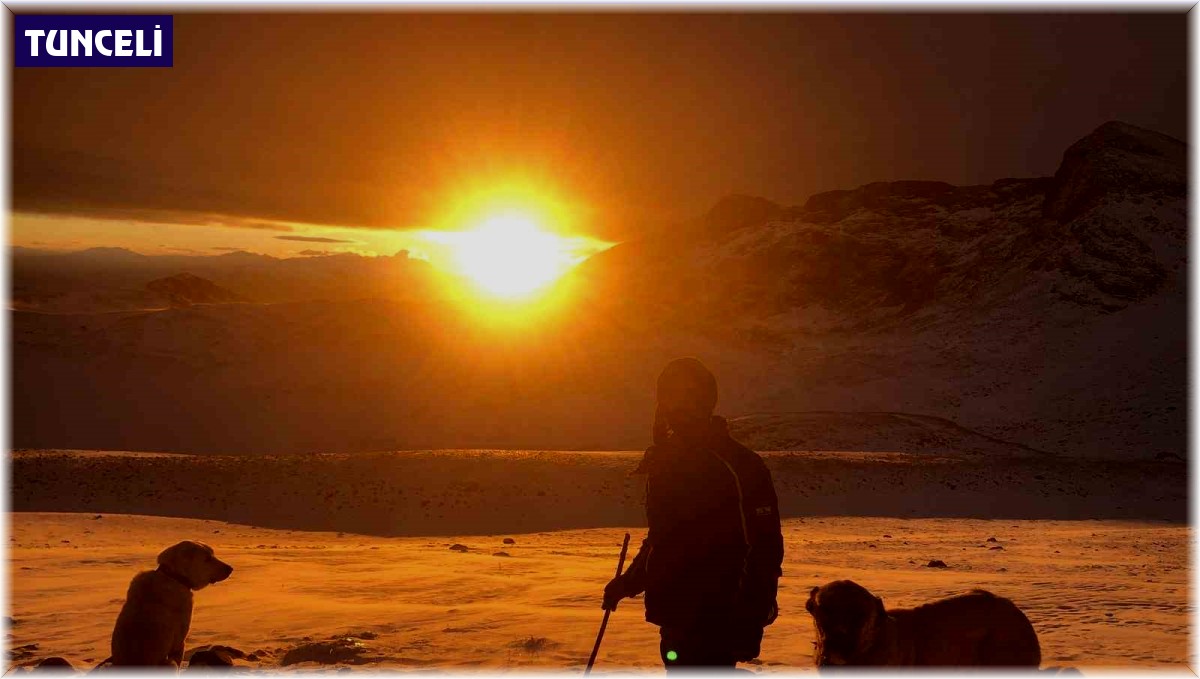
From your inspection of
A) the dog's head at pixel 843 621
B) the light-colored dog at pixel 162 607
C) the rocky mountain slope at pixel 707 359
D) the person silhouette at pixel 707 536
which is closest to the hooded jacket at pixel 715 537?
the person silhouette at pixel 707 536

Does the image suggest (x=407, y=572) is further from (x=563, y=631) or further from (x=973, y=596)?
(x=973, y=596)

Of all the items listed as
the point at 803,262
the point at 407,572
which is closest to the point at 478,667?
the point at 407,572

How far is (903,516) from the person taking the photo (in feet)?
80.5

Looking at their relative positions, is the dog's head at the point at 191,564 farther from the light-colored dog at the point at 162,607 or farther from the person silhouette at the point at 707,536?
the person silhouette at the point at 707,536

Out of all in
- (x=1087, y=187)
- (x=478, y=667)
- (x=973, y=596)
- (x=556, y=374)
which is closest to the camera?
→ (x=973, y=596)

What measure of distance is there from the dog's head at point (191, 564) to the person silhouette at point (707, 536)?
11.4 feet

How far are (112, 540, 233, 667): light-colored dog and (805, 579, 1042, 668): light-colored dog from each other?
3.97 meters

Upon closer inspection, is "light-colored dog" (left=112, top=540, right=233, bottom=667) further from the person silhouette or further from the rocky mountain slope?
the rocky mountain slope

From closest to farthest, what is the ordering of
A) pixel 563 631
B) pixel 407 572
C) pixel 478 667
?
1. pixel 478 667
2. pixel 563 631
3. pixel 407 572

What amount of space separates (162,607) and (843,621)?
4.29 metres

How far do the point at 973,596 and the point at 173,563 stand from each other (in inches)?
186

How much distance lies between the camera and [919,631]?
5344 millimetres

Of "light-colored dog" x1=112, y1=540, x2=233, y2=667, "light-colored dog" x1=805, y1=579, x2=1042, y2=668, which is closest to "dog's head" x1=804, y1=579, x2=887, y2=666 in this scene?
"light-colored dog" x1=805, y1=579, x2=1042, y2=668

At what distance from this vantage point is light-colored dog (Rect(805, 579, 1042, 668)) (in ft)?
15.5
